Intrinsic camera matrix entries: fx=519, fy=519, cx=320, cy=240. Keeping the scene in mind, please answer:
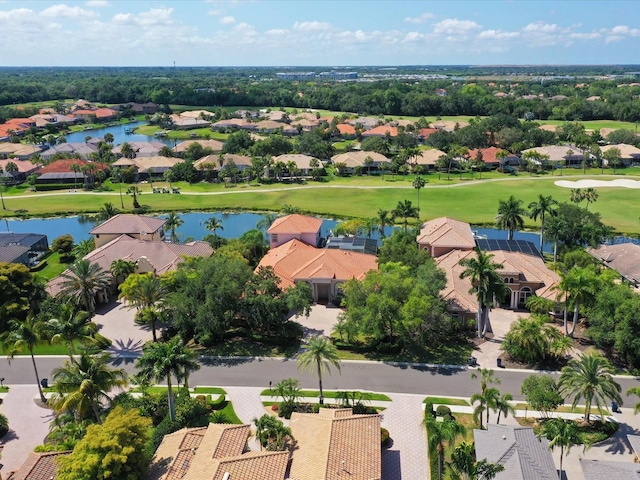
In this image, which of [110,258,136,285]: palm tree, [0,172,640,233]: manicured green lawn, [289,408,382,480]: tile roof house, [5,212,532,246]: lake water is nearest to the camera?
[289,408,382,480]: tile roof house

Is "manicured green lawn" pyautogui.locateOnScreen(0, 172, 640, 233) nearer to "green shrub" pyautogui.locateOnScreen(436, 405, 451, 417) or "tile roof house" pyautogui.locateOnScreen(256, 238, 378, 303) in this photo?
"tile roof house" pyautogui.locateOnScreen(256, 238, 378, 303)

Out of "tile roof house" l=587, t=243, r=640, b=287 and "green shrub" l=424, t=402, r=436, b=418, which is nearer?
"green shrub" l=424, t=402, r=436, b=418

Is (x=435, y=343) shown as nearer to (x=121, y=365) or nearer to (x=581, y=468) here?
(x=581, y=468)

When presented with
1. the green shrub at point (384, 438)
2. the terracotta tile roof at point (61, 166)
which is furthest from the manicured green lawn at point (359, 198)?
the green shrub at point (384, 438)

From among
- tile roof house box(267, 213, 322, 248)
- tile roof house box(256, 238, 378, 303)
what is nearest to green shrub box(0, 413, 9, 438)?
tile roof house box(256, 238, 378, 303)

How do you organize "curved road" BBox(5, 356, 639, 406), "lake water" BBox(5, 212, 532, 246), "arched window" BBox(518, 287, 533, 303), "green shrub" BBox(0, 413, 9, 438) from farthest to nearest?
"lake water" BBox(5, 212, 532, 246) < "arched window" BBox(518, 287, 533, 303) < "curved road" BBox(5, 356, 639, 406) < "green shrub" BBox(0, 413, 9, 438)
